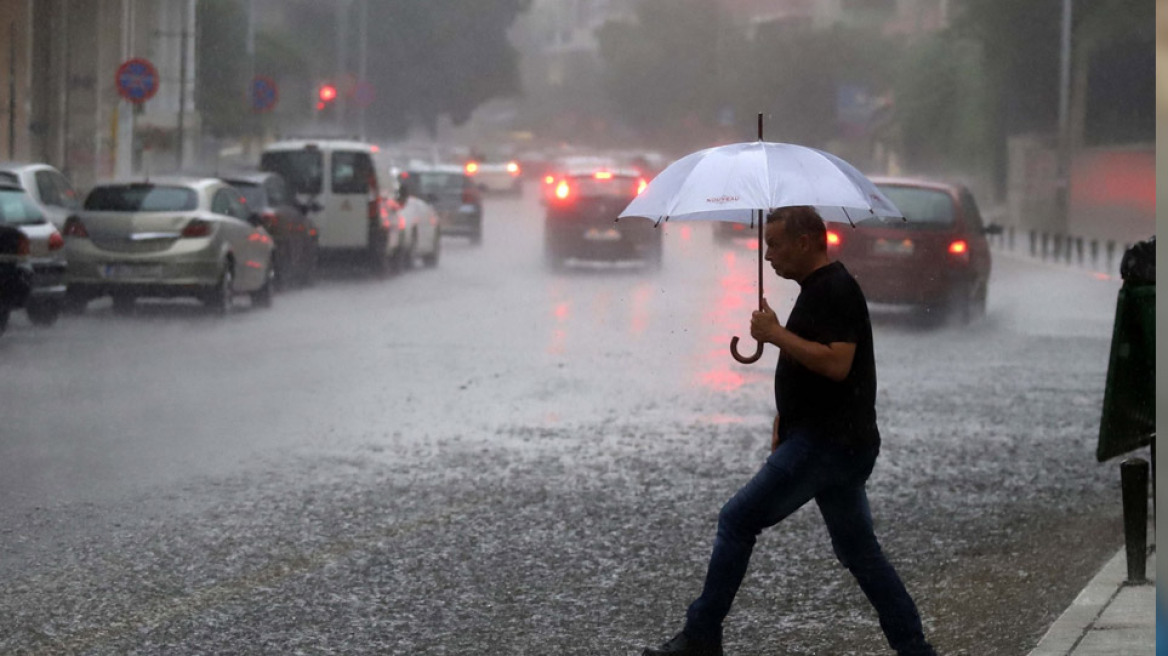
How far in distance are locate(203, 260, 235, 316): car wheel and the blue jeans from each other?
51.7 feet

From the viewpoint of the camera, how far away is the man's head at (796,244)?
6156mm

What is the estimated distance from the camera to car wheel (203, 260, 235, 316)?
21.5m

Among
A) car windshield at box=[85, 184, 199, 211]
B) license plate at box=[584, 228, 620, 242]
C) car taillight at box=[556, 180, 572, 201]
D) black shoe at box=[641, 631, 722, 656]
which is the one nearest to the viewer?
black shoe at box=[641, 631, 722, 656]

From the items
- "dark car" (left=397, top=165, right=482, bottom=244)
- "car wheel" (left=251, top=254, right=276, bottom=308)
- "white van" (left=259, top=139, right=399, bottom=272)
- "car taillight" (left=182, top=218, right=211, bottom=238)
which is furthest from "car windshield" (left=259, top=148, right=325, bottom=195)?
"dark car" (left=397, top=165, right=482, bottom=244)

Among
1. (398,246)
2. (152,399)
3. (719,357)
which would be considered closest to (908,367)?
(719,357)

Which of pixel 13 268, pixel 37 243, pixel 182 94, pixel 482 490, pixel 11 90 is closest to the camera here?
pixel 482 490

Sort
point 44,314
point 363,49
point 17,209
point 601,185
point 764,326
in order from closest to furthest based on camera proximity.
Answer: point 764,326 < point 17,209 < point 44,314 < point 601,185 < point 363,49

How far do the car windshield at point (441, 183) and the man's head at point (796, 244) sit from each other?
35390mm

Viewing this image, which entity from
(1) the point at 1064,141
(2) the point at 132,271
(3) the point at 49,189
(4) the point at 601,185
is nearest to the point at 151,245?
(2) the point at 132,271

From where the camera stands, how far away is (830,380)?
19.9 feet

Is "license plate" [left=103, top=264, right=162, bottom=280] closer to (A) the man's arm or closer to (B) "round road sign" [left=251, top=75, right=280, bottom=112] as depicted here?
(A) the man's arm

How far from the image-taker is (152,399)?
1391cm

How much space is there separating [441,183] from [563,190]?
34.5ft

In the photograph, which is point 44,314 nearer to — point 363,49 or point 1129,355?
point 1129,355
